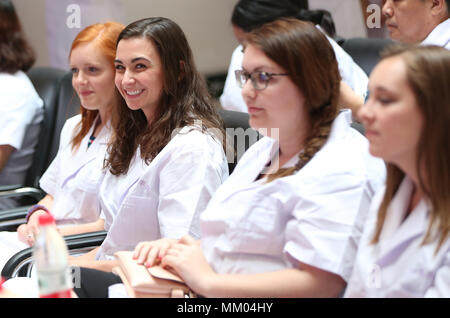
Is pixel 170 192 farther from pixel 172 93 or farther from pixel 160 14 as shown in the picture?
pixel 160 14

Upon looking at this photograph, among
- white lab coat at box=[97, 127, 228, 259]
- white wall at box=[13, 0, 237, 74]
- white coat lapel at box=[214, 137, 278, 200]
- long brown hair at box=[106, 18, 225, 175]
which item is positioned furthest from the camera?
white wall at box=[13, 0, 237, 74]

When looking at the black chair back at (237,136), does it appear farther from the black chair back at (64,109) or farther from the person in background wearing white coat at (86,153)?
the black chair back at (64,109)

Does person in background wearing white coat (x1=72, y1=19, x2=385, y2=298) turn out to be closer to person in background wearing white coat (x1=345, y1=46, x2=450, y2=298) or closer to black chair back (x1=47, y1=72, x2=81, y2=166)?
person in background wearing white coat (x1=345, y1=46, x2=450, y2=298)

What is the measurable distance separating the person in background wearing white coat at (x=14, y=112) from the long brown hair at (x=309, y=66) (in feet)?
5.54

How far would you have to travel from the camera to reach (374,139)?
3.65ft

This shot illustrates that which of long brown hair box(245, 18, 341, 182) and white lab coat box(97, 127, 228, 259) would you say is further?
white lab coat box(97, 127, 228, 259)

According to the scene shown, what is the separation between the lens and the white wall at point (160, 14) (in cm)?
354

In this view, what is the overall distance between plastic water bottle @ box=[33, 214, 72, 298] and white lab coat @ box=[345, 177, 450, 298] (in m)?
0.57

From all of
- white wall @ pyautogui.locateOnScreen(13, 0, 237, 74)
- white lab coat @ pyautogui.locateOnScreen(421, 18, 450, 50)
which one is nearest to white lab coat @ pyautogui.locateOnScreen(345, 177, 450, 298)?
white lab coat @ pyautogui.locateOnScreen(421, 18, 450, 50)

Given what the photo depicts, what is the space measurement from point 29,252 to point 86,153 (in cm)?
58

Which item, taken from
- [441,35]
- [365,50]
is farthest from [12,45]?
[441,35]

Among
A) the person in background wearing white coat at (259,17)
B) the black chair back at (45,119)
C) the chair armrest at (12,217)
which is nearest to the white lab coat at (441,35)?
the person in background wearing white coat at (259,17)

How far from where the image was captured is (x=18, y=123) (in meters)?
2.75

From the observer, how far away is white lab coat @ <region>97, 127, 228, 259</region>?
5.70 feet
